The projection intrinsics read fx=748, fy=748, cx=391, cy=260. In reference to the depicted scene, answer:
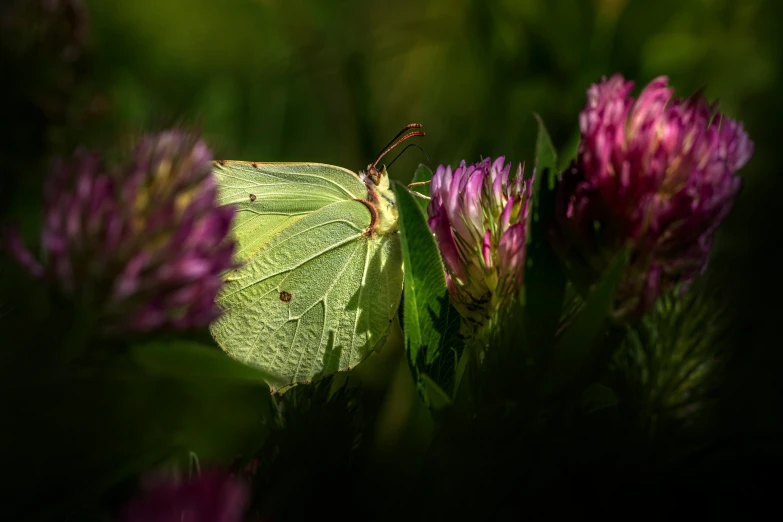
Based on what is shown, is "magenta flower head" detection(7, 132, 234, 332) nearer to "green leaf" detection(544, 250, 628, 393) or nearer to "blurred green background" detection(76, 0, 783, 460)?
"green leaf" detection(544, 250, 628, 393)

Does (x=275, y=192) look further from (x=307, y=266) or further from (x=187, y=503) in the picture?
(x=187, y=503)

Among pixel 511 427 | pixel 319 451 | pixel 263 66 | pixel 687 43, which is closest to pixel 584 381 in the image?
pixel 511 427

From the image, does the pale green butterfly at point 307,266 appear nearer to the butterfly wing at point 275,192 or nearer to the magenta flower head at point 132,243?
the butterfly wing at point 275,192

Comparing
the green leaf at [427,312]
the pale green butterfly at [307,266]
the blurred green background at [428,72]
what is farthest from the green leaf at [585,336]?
the blurred green background at [428,72]

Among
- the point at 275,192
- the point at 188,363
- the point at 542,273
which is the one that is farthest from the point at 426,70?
the point at 188,363

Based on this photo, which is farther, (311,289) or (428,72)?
(428,72)

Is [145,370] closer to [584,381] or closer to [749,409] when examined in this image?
[584,381]

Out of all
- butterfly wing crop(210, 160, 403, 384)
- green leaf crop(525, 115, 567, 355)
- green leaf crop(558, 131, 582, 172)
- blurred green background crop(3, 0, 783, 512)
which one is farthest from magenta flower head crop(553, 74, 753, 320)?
blurred green background crop(3, 0, 783, 512)
